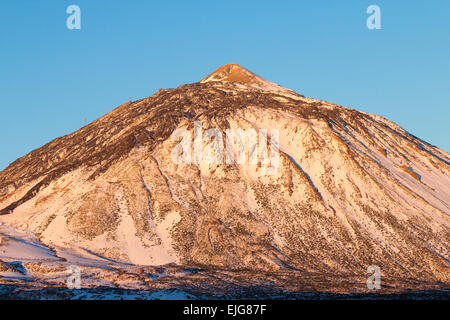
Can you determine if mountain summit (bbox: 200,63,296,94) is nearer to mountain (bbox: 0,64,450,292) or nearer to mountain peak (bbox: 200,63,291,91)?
mountain peak (bbox: 200,63,291,91)

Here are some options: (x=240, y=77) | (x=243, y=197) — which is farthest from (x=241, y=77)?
(x=243, y=197)

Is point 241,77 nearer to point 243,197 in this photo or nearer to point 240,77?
point 240,77

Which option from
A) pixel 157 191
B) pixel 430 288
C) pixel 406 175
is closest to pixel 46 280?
pixel 157 191

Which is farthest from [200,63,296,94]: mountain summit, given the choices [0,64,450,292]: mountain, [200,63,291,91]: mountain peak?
[0,64,450,292]: mountain

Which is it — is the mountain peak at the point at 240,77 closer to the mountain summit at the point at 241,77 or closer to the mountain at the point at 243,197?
the mountain summit at the point at 241,77

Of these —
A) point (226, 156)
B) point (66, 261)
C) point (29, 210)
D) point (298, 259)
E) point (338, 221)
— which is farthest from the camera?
point (226, 156)
